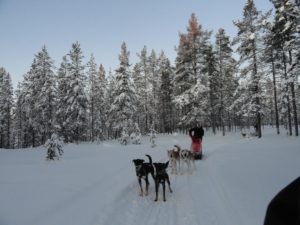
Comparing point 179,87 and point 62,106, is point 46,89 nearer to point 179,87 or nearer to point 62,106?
point 62,106

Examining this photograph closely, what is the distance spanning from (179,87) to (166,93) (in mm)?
9052

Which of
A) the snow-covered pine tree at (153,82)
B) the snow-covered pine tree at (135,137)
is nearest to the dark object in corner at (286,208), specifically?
the snow-covered pine tree at (135,137)

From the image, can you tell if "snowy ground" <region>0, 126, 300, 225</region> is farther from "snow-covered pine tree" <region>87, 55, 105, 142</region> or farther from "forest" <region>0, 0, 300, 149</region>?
"snow-covered pine tree" <region>87, 55, 105, 142</region>

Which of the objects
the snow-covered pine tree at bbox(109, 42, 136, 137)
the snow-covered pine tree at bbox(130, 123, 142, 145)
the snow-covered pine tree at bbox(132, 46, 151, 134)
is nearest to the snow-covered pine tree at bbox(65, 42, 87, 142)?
the snow-covered pine tree at bbox(109, 42, 136, 137)

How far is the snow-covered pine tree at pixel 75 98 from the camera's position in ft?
140

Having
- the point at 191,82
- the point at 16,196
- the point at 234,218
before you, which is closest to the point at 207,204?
the point at 234,218

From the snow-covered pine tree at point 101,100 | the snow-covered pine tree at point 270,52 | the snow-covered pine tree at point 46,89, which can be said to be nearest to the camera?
the snow-covered pine tree at point 270,52

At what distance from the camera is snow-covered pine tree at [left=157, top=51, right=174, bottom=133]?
5281 centimetres

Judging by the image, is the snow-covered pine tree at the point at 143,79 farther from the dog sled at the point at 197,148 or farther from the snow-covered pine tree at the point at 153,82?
the dog sled at the point at 197,148

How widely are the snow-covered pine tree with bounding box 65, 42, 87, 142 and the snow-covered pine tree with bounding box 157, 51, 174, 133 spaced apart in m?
17.3

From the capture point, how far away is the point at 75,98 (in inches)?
1679

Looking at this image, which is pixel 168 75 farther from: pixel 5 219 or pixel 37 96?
pixel 5 219

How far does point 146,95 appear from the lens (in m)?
53.1

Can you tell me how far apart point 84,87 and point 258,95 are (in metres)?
28.3
